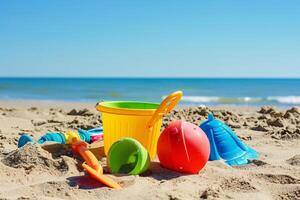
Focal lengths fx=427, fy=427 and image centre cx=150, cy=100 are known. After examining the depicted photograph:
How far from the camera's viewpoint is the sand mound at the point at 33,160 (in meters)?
2.97

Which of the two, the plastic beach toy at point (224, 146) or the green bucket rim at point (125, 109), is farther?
the plastic beach toy at point (224, 146)

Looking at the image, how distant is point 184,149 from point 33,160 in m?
1.07

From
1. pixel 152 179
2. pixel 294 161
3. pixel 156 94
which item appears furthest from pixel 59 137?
pixel 156 94

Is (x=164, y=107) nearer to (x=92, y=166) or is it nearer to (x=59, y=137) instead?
(x=92, y=166)

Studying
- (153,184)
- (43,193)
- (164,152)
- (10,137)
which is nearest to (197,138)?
(164,152)

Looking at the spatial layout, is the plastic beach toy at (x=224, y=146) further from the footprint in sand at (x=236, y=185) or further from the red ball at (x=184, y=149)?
the footprint in sand at (x=236, y=185)

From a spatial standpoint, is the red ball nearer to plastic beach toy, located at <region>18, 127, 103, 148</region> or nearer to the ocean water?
plastic beach toy, located at <region>18, 127, 103, 148</region>

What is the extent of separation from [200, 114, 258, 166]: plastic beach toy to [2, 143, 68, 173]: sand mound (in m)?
1.20

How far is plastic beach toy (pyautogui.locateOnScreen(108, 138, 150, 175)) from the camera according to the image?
9.55 feet

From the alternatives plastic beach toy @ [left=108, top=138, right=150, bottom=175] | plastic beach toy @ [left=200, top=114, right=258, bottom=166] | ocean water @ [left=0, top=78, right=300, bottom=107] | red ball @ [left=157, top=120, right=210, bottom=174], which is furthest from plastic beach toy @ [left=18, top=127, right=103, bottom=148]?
ocean water @ [left=0, top=78, right=300, bottom=107]

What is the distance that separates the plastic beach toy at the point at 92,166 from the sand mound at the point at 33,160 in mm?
159

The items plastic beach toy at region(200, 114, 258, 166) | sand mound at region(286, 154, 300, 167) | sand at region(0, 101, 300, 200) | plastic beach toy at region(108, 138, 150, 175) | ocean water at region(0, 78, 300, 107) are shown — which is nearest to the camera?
sand at region(0, 101, 300, 200)

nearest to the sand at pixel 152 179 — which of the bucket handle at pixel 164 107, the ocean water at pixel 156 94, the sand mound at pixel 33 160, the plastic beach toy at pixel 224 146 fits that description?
the sand mound at pixel 33 160

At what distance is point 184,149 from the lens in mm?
2945
